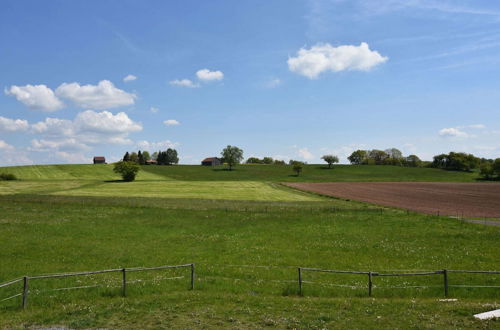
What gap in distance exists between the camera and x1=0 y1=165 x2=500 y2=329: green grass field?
15.2 metres

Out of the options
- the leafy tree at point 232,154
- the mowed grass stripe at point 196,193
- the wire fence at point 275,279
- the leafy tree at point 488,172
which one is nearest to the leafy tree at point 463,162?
the leafy tree at point 488,172

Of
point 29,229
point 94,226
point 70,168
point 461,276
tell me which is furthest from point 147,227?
point 70,168

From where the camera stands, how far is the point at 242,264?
2609 cm

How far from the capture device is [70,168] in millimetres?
158125

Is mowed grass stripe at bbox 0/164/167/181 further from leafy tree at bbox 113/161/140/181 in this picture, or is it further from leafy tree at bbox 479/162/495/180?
leafy tree at bbox 479/162/495/180

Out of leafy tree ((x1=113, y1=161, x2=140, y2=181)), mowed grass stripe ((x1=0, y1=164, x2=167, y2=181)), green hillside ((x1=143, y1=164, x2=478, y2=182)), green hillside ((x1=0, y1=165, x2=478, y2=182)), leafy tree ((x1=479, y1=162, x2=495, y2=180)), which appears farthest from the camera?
green hillside ((x1=143, y1=164, x2=478, y2=182))

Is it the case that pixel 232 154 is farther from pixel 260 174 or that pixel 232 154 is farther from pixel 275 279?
pixel 275 279

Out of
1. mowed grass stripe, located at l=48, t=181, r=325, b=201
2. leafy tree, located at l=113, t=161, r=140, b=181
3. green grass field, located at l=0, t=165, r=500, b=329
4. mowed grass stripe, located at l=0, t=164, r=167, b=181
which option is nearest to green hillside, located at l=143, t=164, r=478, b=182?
mowed grass stripe, located at l=0, t=164, r=167, b=181

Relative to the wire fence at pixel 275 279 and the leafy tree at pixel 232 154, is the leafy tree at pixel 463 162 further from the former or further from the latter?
the wire fence at pixel 275 279

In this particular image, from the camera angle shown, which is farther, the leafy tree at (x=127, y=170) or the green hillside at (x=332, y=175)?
the green hillside at (x=332, y=175)

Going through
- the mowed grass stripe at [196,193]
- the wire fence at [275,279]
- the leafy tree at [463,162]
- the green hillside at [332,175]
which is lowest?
the wire fence at [275,279]

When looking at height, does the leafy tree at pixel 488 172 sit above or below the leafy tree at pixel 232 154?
below

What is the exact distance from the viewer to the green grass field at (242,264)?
1523 centimetres

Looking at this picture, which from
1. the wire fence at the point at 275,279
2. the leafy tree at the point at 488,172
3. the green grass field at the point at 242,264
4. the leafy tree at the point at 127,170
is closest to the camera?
the green grass field at the point at 242,264
